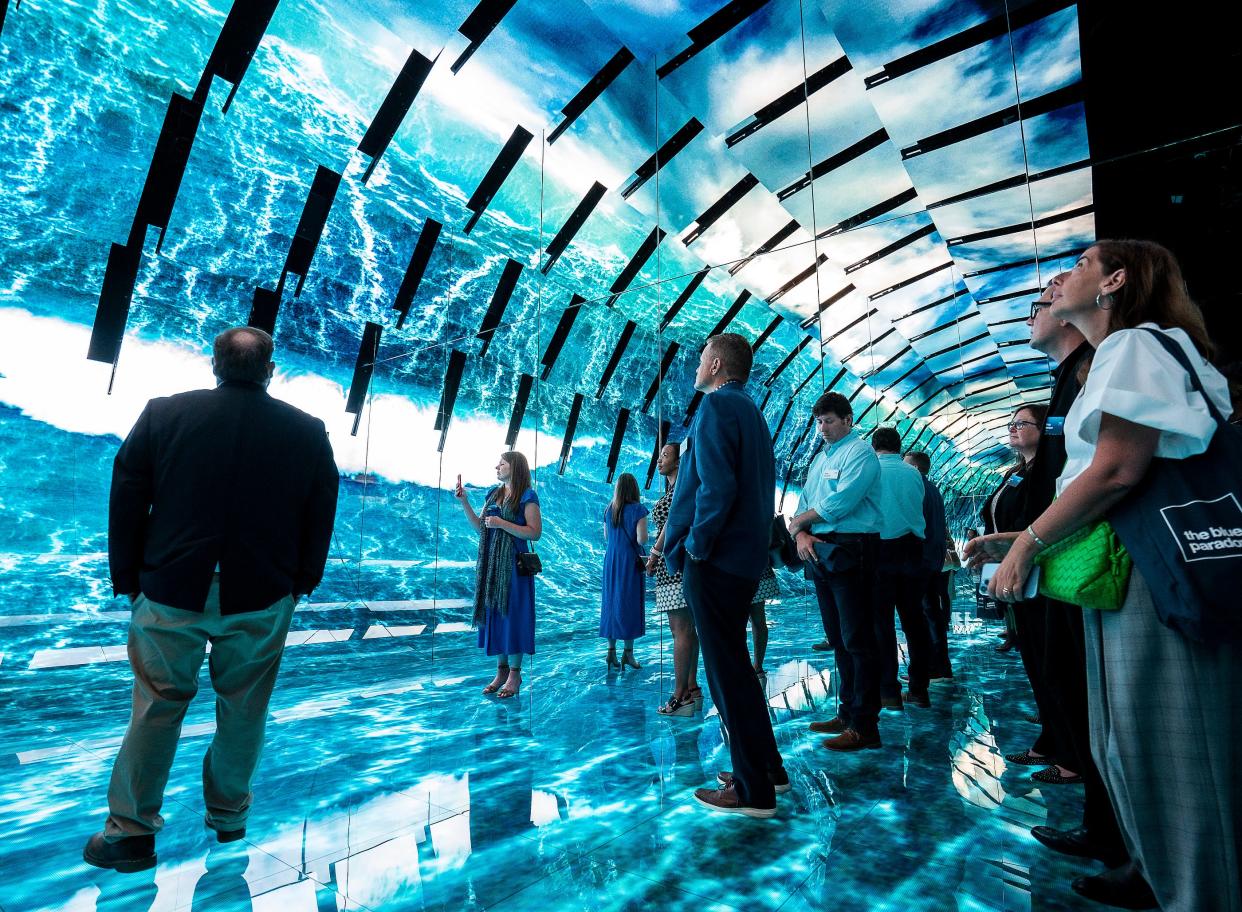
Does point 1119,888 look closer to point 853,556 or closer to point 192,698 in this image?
point 853,556

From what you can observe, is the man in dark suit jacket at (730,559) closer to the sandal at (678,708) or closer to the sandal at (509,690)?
the sandal at (678,708)

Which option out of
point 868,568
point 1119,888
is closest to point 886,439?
point 868,568

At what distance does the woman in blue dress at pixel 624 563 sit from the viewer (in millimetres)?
5004

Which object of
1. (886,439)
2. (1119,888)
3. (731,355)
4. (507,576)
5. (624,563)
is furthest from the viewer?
(624,563)

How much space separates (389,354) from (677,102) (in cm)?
387

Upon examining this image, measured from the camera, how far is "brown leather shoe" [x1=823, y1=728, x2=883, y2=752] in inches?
114

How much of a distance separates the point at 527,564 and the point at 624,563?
Answer: 38.9 inches

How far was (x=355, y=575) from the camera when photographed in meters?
6.46

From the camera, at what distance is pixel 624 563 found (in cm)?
506

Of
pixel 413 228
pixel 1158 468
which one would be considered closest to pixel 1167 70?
pixel 1158 468

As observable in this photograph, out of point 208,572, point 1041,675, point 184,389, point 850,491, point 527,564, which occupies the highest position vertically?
point 184,389

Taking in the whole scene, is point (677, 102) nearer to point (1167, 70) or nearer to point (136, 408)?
point (1167, 70)

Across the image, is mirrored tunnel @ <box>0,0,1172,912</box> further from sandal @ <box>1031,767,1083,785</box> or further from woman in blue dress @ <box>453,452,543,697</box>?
woman in blue dress @ <box>453,452,543,697</box>

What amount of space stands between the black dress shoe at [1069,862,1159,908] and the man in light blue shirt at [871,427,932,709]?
5.94 feet
